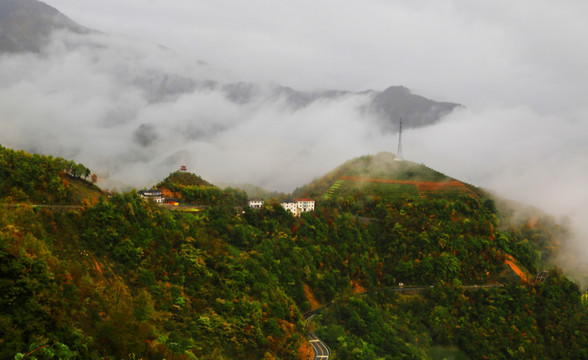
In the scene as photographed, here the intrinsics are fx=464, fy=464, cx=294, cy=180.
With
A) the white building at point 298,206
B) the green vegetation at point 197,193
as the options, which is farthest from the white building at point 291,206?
the green vegetation at point 197,193

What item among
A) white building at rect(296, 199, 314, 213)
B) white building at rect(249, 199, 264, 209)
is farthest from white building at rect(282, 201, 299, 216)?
white building at rect(249, 199, 264, 209)

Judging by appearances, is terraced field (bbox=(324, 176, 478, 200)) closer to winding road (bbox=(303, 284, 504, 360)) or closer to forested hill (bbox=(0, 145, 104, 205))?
winding road (bbox=(303, 284, 504, 360))

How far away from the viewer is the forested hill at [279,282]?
18969 millimetres

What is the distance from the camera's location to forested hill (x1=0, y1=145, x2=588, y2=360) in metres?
19.0

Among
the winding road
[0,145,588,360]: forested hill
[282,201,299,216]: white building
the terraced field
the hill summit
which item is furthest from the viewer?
the hill summit

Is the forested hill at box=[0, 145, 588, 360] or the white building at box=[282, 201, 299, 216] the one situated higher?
the white building at box=[282, 201, 299, 216]

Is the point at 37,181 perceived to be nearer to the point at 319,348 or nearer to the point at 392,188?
the point at 319,348

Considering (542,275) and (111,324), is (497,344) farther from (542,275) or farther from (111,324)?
(111,324)

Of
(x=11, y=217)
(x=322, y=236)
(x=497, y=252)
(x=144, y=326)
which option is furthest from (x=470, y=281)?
(x=11, y=217)

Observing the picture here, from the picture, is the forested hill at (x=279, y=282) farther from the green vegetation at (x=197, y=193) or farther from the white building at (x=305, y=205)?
the white building at (x=305, y=205)

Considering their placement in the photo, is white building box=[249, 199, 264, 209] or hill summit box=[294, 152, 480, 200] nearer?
white building box=[249, 199, 264, 209]

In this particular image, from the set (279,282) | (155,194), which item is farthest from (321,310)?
(155,194)

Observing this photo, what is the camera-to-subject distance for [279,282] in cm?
4353

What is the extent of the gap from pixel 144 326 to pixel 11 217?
12.1 meters
